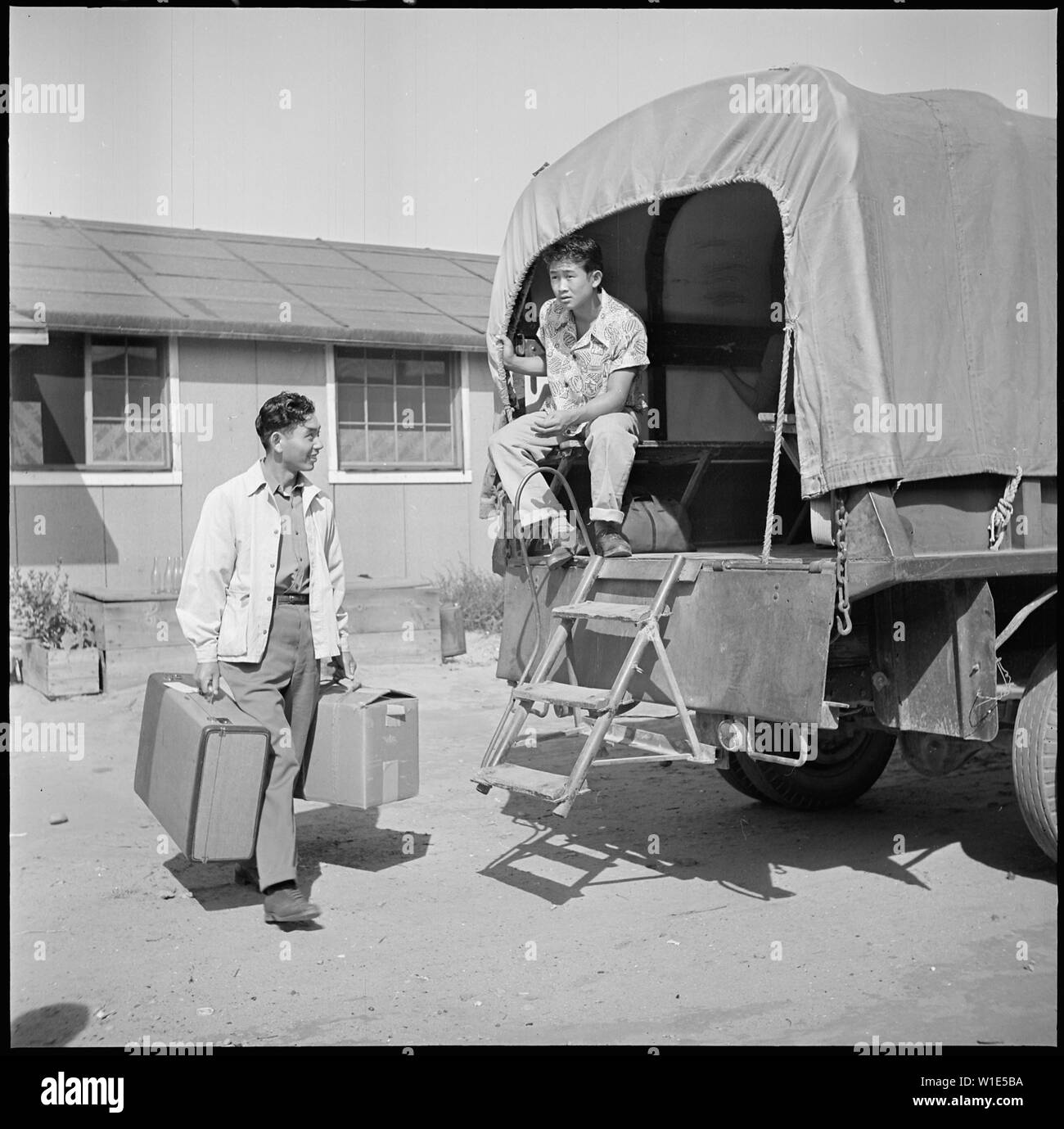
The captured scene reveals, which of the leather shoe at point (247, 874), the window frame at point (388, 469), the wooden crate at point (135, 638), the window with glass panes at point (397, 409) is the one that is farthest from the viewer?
the window with glass panes at point (397, 409)

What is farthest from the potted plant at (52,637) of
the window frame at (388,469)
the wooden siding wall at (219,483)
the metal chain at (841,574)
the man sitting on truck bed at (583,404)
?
the metal chain at (841,574)

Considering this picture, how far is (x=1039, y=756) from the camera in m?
4.43

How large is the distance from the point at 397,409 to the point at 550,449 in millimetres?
7379

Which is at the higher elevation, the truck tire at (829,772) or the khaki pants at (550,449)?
the khaki pants at (550,449)

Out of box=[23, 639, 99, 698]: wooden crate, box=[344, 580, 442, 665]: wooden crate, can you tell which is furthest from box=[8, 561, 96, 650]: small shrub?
box=[344, 580, 442, 665]: wooden crate

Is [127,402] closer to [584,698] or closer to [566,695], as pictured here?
[566,695]

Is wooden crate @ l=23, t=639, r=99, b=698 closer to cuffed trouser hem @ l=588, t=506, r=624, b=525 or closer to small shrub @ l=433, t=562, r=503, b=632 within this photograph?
small shrub @ l=433, t=562, r=503, b=632

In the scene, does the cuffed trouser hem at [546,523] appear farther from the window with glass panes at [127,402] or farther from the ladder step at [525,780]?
the window with glass panes at [127,402]

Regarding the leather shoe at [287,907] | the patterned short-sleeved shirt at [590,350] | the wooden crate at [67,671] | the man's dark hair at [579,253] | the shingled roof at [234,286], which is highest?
the shingled roof at [234,286]

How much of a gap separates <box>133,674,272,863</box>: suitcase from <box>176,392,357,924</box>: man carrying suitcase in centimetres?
9

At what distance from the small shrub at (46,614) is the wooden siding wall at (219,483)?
0.60 m

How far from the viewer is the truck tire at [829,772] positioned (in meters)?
6.04

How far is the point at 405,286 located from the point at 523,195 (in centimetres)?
877
